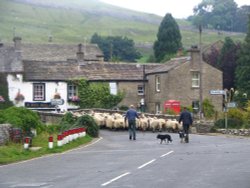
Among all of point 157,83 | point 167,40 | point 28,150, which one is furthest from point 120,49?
point 28,150

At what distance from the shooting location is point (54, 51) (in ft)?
300

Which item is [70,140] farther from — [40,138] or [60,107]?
[60,107]

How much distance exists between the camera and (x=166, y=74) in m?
63.7

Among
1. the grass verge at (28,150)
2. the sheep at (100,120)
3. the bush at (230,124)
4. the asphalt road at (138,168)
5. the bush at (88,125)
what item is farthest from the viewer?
the bush at (230,124)

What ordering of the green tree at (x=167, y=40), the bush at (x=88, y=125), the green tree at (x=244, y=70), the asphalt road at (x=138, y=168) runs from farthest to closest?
1. the green tree at (x=167, y=40)
2. the green tree at (x=244, y=70)
3. the bush at (x=88, y=125)
4. the asphalt road at (x=138, y=168)

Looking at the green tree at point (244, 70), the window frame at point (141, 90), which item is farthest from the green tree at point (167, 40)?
the window frame at point (141, 90)

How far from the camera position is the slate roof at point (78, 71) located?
63.8 metres

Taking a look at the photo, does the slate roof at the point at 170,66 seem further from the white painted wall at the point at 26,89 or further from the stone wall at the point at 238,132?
the stone wall at the point at 238,132

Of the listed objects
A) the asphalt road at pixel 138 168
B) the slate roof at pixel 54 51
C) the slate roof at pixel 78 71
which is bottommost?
the asphalt road at pixel 138 168

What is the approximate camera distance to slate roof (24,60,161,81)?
209ft

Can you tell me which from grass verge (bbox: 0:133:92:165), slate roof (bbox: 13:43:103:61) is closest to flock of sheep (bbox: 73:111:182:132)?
grass verge (bbox: 0:133:92:165)

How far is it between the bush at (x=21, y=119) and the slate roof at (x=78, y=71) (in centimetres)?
2835

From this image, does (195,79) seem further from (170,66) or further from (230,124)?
(230,124)

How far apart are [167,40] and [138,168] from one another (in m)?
86.8
